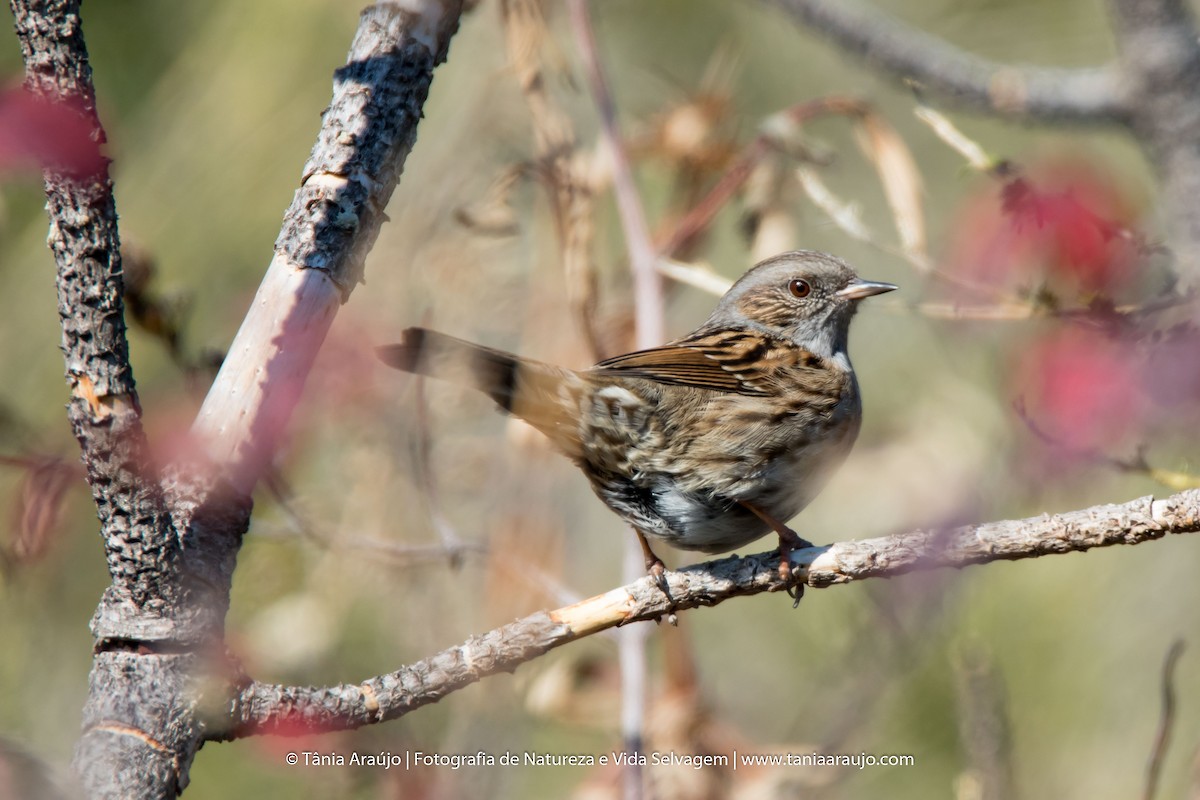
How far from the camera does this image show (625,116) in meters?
5.43

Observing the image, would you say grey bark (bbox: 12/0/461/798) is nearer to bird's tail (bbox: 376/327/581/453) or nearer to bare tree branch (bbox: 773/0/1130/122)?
bare tree branch (bbox: 773/0/1130/122)

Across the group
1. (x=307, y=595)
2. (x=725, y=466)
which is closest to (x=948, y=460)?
(x=725, y=466)

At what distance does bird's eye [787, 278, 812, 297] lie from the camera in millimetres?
3561

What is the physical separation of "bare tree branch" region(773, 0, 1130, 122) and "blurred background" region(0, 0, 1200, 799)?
42 cm

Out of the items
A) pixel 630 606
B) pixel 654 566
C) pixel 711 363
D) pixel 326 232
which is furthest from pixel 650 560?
pixel 326 232

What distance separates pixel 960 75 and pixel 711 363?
1.48 meters

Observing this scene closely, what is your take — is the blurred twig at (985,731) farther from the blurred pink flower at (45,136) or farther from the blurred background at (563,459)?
the blurred pink flower at (45,136)

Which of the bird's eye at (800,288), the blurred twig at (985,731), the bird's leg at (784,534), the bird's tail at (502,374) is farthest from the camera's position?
the bird's eye at (800,288)

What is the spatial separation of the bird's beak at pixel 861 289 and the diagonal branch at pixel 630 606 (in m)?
1.49

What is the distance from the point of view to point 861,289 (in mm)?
3451

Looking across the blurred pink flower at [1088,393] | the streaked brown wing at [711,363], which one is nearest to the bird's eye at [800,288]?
the streaked brown wing at [711,363]

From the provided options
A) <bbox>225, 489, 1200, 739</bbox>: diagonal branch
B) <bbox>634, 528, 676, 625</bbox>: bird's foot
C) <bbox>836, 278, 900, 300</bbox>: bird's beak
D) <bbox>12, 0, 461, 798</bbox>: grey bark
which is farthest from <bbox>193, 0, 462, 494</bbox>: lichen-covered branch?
<bbox>836, 278, 900, 300</bbox>: bird's beak

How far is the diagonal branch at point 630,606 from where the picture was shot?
1599 millimetres

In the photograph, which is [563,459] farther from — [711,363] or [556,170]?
[556,170]
